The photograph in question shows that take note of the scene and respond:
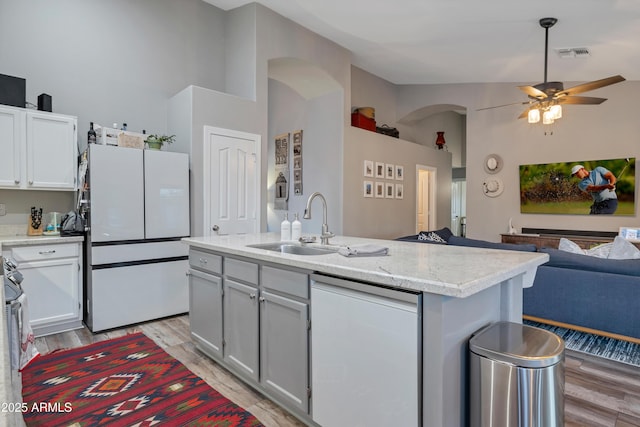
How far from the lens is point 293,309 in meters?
1.98

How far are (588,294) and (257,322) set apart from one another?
2768 mm

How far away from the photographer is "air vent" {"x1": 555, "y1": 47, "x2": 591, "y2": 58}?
15.6 ft

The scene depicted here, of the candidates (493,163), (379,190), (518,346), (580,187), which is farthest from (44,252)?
(580,187)

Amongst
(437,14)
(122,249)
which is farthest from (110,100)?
(437,14)

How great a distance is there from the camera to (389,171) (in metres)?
6.82

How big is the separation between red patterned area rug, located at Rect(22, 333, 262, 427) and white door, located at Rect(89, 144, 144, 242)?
1.14 metres

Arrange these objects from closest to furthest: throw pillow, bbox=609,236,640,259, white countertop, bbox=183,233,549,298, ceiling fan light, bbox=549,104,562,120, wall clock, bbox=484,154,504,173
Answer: white countertop, bbox=183,233,549,298
throw pillow, bbox=609,236,640,259
ceiling fan light, bbox=549,104,562,120
wall clock, bbox=484,154,504,173

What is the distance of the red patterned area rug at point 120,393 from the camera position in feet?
6.89

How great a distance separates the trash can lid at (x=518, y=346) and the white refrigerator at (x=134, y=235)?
337 cm

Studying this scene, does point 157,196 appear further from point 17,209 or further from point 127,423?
point 127,423

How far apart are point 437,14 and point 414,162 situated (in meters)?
3.48

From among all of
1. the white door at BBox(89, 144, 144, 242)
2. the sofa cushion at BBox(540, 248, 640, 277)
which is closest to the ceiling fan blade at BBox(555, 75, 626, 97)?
the sofa cushion at BBox(540, 248, 640, 277)

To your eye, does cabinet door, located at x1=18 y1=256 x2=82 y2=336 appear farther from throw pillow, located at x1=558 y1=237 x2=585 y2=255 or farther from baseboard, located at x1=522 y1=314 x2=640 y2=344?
throw pillow, located at x1=558 y1=237 x2=585 y2=255

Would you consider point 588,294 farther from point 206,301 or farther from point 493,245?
point 206,301
